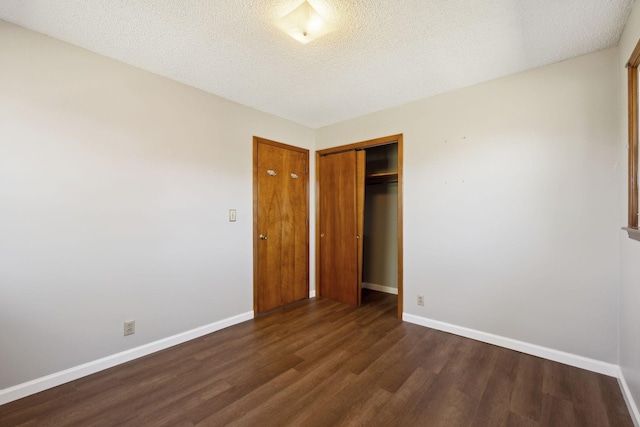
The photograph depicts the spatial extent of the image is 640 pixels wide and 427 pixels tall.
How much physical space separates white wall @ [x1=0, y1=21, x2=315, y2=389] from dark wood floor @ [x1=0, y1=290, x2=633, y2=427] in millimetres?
336

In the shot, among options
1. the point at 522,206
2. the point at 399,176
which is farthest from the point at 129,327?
the point at 522,206

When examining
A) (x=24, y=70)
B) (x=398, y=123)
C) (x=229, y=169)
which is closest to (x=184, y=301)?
(x=229, y=169)

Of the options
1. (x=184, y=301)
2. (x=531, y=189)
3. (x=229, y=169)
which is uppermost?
(x=229, y=169)

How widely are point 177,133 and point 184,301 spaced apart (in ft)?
5.20

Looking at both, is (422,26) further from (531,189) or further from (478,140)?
(531,189)

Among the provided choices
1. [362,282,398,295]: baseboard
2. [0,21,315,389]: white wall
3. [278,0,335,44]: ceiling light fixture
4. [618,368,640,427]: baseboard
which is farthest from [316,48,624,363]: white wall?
[0,21,315,389]: white wall

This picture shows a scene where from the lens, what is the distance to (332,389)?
1.83 m

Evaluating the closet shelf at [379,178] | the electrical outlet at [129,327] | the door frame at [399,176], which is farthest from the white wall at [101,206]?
the closet shelf at [379,178]

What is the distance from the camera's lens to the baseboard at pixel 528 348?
1.98m

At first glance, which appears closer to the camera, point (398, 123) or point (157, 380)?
point (157, 380)

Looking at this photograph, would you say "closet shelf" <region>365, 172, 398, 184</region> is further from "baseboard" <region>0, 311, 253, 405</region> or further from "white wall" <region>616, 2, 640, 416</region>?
"baseboard" <region>0, 311, 253, 405</region>

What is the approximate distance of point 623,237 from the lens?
5.99ft

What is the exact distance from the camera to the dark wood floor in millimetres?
1580

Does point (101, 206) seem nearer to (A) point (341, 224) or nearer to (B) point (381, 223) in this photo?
(A) point (341, 224)
